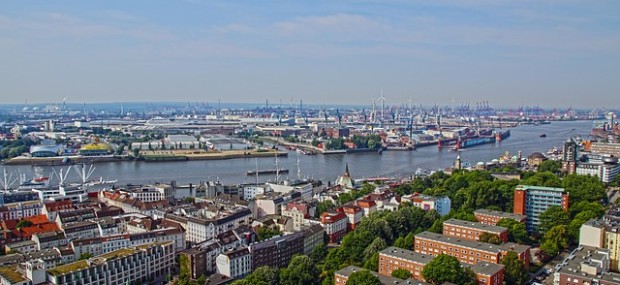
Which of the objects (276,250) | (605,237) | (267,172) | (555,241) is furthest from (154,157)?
(605,237)

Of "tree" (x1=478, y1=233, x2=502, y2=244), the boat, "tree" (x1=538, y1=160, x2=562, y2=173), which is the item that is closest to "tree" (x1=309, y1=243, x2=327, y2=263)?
"tree" (x1=478, y1=233, x2=502, y2=244)

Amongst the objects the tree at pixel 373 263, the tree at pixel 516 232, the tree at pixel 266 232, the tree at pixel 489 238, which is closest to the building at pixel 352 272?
the tree at pixel 373 263

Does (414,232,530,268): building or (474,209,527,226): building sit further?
(474,209,527,226): building

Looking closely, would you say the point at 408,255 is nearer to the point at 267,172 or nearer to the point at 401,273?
the point at 401,273

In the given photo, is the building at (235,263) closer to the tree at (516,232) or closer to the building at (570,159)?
the tree at (516,232)

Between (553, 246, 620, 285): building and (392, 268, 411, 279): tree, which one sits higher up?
(553, 246, 620, 285): building

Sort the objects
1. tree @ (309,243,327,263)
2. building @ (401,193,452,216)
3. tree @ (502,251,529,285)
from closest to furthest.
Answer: tree @ (502,251,529,285) → tree @ (309,243,327,263) → building @ (401,193,452,216)

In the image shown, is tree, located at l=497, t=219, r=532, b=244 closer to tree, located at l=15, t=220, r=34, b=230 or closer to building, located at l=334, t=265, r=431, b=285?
building, located at l=334, t=265, r=431, b=285
